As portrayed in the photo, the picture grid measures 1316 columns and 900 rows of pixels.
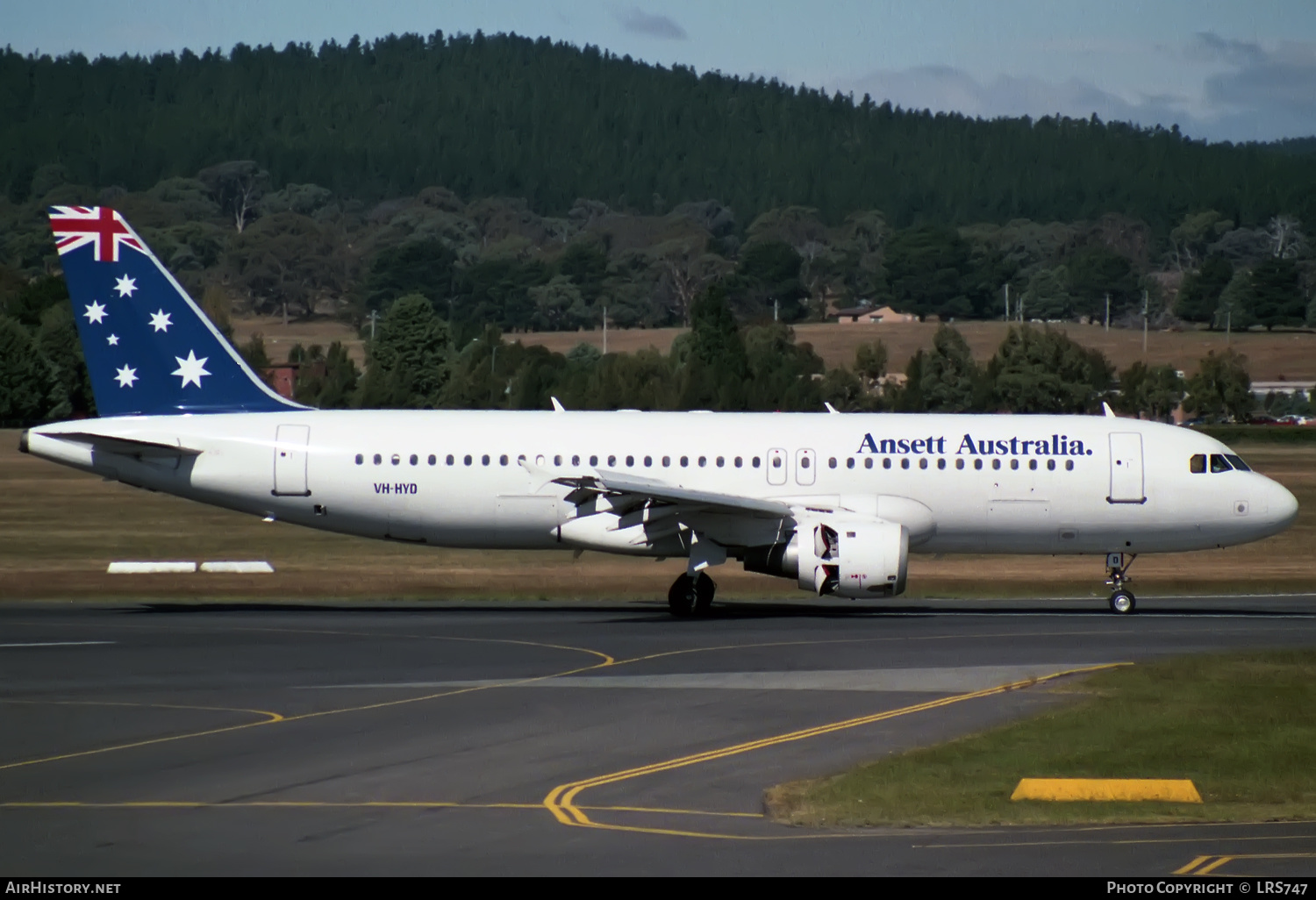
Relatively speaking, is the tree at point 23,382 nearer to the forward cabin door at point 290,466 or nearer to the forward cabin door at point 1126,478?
the forward cabin door at point 290,466

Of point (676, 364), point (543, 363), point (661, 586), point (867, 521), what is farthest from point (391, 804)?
point (543, 363)

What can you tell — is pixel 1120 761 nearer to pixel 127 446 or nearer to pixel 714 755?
pixel 714 755

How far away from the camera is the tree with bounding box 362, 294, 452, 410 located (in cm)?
11262

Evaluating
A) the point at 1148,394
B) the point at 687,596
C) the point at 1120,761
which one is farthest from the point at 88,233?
the point at 1148,394

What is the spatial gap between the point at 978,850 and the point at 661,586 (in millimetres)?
26812

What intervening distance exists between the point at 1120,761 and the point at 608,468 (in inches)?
665

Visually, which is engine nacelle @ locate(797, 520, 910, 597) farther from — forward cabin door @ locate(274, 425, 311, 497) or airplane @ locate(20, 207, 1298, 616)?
forward cabin door @ locate(274, 425, 311, 497)

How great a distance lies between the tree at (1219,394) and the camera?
122000 millimetres

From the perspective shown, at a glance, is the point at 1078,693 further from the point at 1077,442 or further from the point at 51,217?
the point at 51,217

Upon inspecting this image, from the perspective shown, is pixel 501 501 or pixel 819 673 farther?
pixel 501 501

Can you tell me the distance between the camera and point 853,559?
3077 centimetres

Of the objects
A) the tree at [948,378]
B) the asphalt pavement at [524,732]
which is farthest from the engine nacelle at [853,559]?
the tree at [948,378]

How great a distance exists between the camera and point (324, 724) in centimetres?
1973

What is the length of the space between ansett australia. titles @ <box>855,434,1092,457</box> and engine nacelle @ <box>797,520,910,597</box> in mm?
2630
